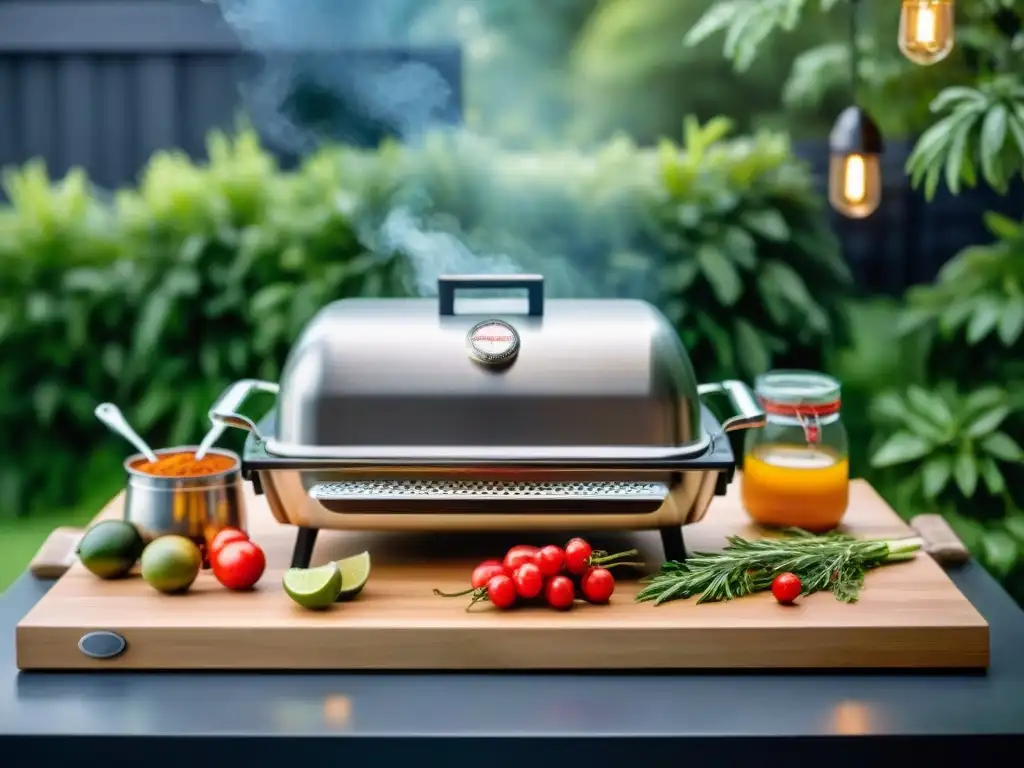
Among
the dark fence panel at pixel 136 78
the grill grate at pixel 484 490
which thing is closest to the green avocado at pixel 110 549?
the grill grate at pixel 484 490

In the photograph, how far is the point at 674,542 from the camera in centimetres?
178

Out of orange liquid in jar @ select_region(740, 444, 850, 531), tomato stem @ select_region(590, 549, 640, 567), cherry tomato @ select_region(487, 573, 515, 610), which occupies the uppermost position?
orange liquid in jar @ select_region(740, 444, 850, 531)

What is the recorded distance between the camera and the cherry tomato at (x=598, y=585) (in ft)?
5.51

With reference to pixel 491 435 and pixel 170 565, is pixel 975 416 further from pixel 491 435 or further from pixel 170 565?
pixel 170 565

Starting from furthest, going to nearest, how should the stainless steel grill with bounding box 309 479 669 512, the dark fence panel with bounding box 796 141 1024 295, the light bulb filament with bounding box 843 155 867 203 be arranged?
the dark fence panel with bounding box 796 141 1024 295 → the light bulb filament with bounding box 843 155 867 203 → the stainless steel grill with bounding box 309 479 669 512

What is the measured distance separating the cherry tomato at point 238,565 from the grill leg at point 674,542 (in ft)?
1.84

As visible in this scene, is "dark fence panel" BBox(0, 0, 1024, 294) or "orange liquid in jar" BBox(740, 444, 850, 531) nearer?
"orange liquid in jar" BBox(740, 444, 850, 531)

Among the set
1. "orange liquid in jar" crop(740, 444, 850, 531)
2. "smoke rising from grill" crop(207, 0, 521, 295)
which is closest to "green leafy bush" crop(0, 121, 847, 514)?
"smoke rising from grill" crop(207, 0, 521, 295)

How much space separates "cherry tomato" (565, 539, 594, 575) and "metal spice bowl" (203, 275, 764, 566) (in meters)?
0.03

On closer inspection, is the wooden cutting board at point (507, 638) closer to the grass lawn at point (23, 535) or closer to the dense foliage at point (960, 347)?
the dense foliage at point (960, 347)

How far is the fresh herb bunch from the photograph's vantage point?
1.71 m

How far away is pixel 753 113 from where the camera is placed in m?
A: 4.53

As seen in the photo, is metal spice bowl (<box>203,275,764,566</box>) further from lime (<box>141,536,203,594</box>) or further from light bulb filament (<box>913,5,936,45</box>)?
light bulb filament (<box>913,5,936,45</box>)

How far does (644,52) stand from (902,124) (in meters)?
1.26
